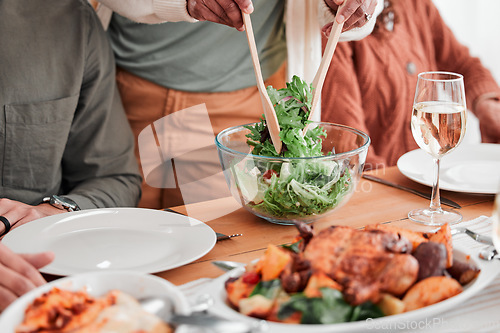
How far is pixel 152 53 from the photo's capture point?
1.80 m

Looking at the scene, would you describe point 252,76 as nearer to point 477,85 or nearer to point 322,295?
point 477,85

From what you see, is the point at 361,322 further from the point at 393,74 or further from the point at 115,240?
the point at 393,74

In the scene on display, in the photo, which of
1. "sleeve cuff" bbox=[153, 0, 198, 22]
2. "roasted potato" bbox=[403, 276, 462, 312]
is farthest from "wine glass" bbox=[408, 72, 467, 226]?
"sleeve cuff" bbox=[153, 0, 198, 22]

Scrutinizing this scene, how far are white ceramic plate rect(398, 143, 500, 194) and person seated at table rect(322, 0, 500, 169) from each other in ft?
1.91

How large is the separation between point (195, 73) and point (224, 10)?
64 cm

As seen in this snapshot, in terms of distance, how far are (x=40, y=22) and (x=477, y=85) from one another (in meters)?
1.61

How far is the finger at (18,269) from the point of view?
687 mm

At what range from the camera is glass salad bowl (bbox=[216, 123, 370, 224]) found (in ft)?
3.14

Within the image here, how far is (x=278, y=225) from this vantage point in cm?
103

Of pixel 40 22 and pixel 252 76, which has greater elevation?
pixel 40 22

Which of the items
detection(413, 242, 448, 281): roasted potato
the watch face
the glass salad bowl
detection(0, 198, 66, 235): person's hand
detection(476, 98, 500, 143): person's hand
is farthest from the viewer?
detection(476, 98, 500, 143): person's hand

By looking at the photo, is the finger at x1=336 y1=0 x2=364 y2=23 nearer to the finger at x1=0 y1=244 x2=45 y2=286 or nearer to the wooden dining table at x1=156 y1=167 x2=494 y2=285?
the wooden dining table at x1=156 y1=167 x2=494 y2=285

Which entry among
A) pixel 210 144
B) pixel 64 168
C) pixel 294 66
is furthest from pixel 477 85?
pixel 64 168

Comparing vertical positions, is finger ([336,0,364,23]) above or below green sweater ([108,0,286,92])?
above
